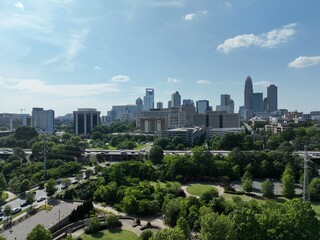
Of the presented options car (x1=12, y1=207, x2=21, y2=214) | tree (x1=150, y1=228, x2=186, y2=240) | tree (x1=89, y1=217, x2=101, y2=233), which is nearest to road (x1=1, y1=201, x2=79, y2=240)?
car (x1=12, y1=207, x2=21, y2=214)

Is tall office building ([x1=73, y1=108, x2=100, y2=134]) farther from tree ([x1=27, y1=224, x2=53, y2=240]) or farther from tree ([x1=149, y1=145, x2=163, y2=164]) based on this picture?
tree ([x1=27, y1=224, x2=53, y2=240])

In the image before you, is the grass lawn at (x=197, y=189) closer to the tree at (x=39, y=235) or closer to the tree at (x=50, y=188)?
the tree at (x=50, y=188)

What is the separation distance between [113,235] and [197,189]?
14910 mm

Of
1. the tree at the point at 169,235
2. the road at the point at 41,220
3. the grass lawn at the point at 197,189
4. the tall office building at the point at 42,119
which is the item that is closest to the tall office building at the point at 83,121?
the tall office building at the point at 42,119

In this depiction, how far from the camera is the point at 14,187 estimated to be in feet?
113

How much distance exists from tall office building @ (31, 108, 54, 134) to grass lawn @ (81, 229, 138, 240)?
96.6 m

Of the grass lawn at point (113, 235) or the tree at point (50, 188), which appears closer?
the grass lawn at point (113, 235)

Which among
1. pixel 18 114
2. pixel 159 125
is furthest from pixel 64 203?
pixel 18 114

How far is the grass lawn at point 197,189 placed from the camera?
3329 cm

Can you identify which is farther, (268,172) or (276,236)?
(268,172)

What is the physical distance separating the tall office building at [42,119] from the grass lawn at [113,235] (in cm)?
9662

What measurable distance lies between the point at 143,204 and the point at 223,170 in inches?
622

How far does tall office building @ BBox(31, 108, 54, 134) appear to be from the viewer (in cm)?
11326

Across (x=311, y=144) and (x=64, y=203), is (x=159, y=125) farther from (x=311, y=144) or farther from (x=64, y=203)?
(x=64, y=203)
